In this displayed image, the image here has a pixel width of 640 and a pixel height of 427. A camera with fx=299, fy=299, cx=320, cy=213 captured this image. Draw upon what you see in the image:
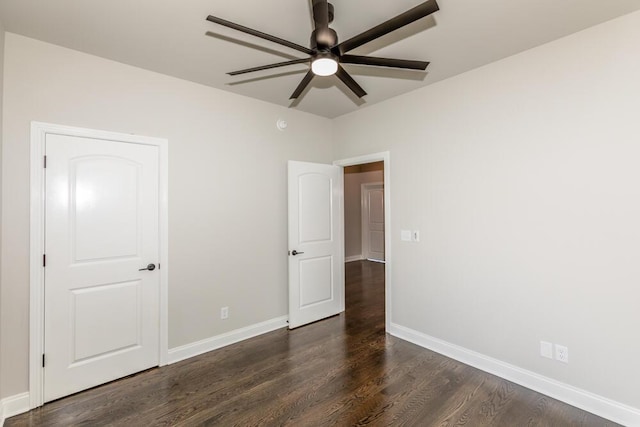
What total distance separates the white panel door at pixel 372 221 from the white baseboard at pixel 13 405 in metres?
6.95

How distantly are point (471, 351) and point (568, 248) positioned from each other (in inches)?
A: 50.4

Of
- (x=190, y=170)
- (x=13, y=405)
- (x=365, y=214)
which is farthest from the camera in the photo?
(x=365, y=214)

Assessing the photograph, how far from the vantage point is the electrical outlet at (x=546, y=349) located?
2393 mm

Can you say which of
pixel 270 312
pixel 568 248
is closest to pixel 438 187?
pixel 568 248

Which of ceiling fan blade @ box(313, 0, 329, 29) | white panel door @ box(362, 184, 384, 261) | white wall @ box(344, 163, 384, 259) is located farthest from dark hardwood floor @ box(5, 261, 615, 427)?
white panel door @ box(362, 184, 384, 261)

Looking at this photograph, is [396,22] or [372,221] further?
[372,221]

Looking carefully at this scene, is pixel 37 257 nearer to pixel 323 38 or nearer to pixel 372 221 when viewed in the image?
pixel 323 38

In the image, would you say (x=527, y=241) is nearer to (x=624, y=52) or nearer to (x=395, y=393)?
(x=624, y=52)

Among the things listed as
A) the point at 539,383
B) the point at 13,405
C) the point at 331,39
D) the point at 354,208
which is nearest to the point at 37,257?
the point at 13,405

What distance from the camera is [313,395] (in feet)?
7.88

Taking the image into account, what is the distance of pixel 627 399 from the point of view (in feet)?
6.77

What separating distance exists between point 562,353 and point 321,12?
9.72 feet

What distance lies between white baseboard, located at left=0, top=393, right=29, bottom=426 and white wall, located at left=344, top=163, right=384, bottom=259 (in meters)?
6.40

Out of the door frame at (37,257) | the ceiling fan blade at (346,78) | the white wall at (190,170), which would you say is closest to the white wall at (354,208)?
the white wall at (190,170)
